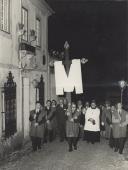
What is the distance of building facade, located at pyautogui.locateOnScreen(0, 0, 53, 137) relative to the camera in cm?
1285

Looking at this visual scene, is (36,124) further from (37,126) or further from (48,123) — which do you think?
(48,123)

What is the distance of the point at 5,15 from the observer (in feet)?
43.2

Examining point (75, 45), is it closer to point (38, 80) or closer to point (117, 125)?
point (38, 80)

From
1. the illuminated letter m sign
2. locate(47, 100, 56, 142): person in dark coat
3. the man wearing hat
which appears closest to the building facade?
locate(47, 100, 56, 142): person in dark coat

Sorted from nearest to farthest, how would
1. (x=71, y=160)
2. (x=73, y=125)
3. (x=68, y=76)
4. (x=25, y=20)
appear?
(x=71, y=160), (x=73, y=125), (x=68, y=76), (x=25, y=20)

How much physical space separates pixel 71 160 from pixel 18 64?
441cm

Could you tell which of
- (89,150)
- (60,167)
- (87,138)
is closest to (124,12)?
(87,138)

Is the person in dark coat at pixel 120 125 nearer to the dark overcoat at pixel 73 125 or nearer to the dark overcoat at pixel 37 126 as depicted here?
the dark overcoat at pixel 73 125

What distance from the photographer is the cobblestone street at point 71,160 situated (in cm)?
1078

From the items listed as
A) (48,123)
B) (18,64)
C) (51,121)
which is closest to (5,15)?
(18,64)

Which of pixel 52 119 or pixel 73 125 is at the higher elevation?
pixel 52 119

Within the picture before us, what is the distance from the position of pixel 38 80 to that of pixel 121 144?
620cm

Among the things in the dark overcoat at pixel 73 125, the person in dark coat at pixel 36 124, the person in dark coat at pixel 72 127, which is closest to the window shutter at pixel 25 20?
the person in dark coat at pixel 36 124

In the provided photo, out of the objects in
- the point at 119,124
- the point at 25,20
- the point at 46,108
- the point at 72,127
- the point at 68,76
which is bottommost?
the point at 72,127
